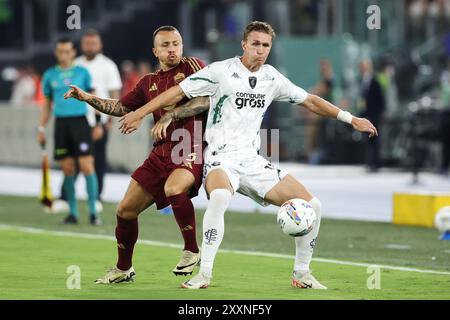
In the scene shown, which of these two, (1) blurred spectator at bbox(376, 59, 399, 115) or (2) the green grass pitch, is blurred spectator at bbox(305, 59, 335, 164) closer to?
(1) blurred spectator at bbox(376, 59, 399, 115)

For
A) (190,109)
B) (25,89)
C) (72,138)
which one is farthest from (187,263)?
(25,89)

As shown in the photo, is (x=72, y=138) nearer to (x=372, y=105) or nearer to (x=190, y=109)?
(x=190, y=109)

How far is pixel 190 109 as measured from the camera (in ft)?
40.1

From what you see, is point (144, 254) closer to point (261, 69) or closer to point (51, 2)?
point (261, 69)

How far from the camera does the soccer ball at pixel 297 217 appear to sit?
11.7 metres

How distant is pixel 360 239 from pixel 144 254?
309cm

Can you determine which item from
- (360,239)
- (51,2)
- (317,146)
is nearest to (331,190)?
(317,146)

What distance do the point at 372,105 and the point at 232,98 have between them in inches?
748

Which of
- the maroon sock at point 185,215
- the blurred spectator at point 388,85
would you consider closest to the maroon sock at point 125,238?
the maroon sock at point 185,215

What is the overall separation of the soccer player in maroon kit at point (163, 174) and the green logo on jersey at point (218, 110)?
18cm

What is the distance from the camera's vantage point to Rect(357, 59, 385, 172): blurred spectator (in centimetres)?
3058

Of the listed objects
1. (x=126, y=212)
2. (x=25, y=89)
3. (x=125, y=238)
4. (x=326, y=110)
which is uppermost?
(x=326, y=110)

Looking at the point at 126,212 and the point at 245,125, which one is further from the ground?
the point at 245,125

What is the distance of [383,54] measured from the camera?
1430 inches
